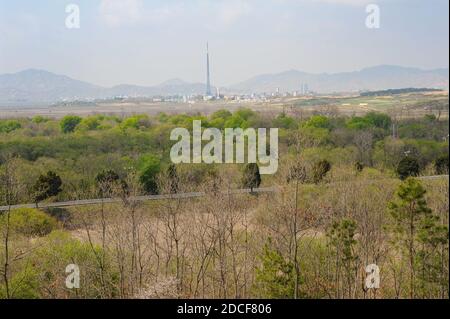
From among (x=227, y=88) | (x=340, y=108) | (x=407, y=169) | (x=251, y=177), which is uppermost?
(x=227, y=88)

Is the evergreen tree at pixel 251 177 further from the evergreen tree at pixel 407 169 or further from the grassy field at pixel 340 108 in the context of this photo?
the grassy field at pixel 340 108

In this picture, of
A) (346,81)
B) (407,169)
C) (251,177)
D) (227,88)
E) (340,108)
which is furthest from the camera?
(346,81)


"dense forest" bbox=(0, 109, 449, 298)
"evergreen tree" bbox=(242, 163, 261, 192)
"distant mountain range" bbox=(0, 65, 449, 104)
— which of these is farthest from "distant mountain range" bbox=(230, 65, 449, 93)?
"evergreen tree" bbox=(242, 163, 261, 192)

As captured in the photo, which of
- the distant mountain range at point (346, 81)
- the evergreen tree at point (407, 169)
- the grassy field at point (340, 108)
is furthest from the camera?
the distant mountain range at point (346, 81)

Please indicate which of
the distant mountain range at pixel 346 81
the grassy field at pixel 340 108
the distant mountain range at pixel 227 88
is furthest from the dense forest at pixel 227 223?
the distant mountain range at pixel 346 81

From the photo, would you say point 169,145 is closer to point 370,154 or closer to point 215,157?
point 215,157

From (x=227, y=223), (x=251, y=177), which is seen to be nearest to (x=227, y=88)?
(x=251, y=177)

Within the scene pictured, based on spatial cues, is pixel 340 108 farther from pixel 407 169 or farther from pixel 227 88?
pixel 407 169
